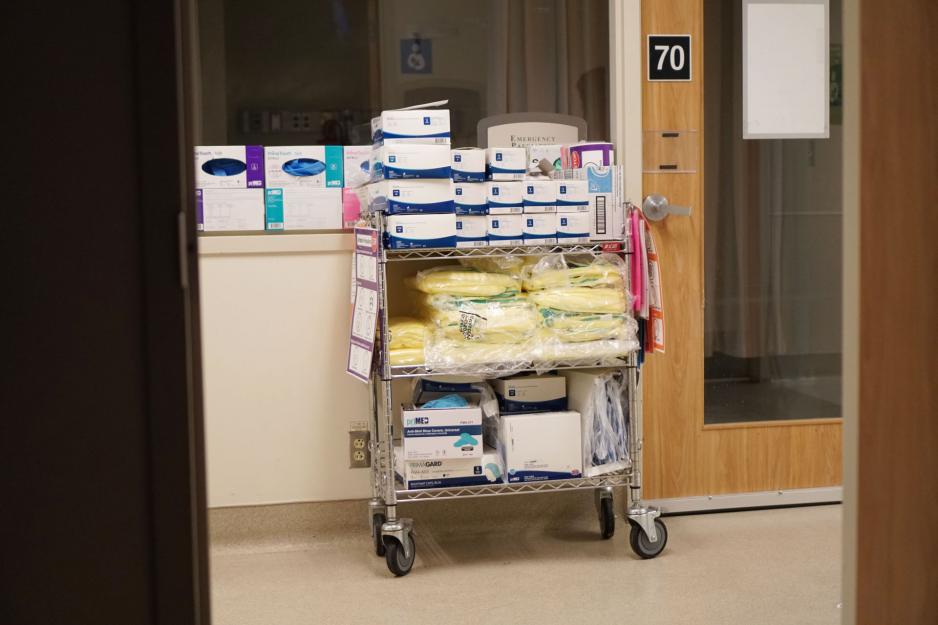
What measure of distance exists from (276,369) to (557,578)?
3.51 ft

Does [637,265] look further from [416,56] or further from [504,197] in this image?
[416,56]

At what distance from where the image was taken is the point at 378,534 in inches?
123

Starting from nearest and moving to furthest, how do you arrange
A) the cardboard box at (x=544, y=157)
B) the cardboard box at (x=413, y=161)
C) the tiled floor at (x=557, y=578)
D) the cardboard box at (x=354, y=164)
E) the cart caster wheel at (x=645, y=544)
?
the tiled floor at (x=557, y=578)
the cardboard box at (x=413, y=161)
the cart caster wheel at (x=645, y=544)
the cardboard box at (x=544, y=157)
the cardboard box at (x=354, y=164)

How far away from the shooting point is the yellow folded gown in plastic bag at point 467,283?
2936 mm

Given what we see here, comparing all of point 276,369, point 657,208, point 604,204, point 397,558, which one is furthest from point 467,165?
point 397,558

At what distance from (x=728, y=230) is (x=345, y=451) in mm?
1462

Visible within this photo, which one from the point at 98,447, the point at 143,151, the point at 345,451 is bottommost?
the point at 345,451

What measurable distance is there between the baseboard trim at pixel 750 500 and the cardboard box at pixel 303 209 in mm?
1402

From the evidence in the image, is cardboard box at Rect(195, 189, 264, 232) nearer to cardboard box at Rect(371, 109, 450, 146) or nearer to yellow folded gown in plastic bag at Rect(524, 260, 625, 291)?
cardboard box at Rect(371, 109, 450, 146)

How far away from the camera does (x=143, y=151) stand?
103 centimetres

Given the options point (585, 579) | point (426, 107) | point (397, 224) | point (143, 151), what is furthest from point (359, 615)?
point (143, 151)

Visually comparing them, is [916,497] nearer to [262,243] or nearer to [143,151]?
[143,151]

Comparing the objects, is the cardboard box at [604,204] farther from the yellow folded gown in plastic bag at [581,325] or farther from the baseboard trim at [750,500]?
the baseboard trim at [750,500]

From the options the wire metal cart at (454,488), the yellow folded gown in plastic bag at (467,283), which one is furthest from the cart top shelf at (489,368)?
the yellow folded gown in plastic bag at (467,283)
